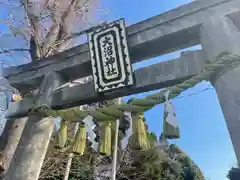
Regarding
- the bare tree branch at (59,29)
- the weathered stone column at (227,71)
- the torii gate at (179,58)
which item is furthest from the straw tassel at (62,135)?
the bare tree branch at (59,29)

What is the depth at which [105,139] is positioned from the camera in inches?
89.9

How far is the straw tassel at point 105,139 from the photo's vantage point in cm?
224

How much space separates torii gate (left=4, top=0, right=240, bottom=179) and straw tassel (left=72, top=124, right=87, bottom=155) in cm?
40

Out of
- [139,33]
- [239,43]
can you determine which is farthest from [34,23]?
[239,43]

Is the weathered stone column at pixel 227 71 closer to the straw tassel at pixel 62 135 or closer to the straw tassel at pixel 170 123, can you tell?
the straw tassel at pixel 170 123

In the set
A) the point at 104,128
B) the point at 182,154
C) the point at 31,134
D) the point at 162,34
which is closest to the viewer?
the point at 104,128

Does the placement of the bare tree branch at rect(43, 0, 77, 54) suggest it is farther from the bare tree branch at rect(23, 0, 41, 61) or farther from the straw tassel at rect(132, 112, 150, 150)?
the straw tassel at rect(132, 112, 150, 150)

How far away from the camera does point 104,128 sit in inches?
92.5

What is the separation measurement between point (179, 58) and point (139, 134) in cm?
89

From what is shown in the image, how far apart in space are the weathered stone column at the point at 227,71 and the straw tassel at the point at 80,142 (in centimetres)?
130

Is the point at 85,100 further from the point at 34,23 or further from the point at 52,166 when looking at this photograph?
the point at 52,166

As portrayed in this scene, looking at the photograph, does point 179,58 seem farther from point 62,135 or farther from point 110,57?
point 62,135

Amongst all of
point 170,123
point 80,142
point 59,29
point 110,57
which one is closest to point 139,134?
point 170,123

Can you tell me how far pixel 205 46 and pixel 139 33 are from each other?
72 centimetres
